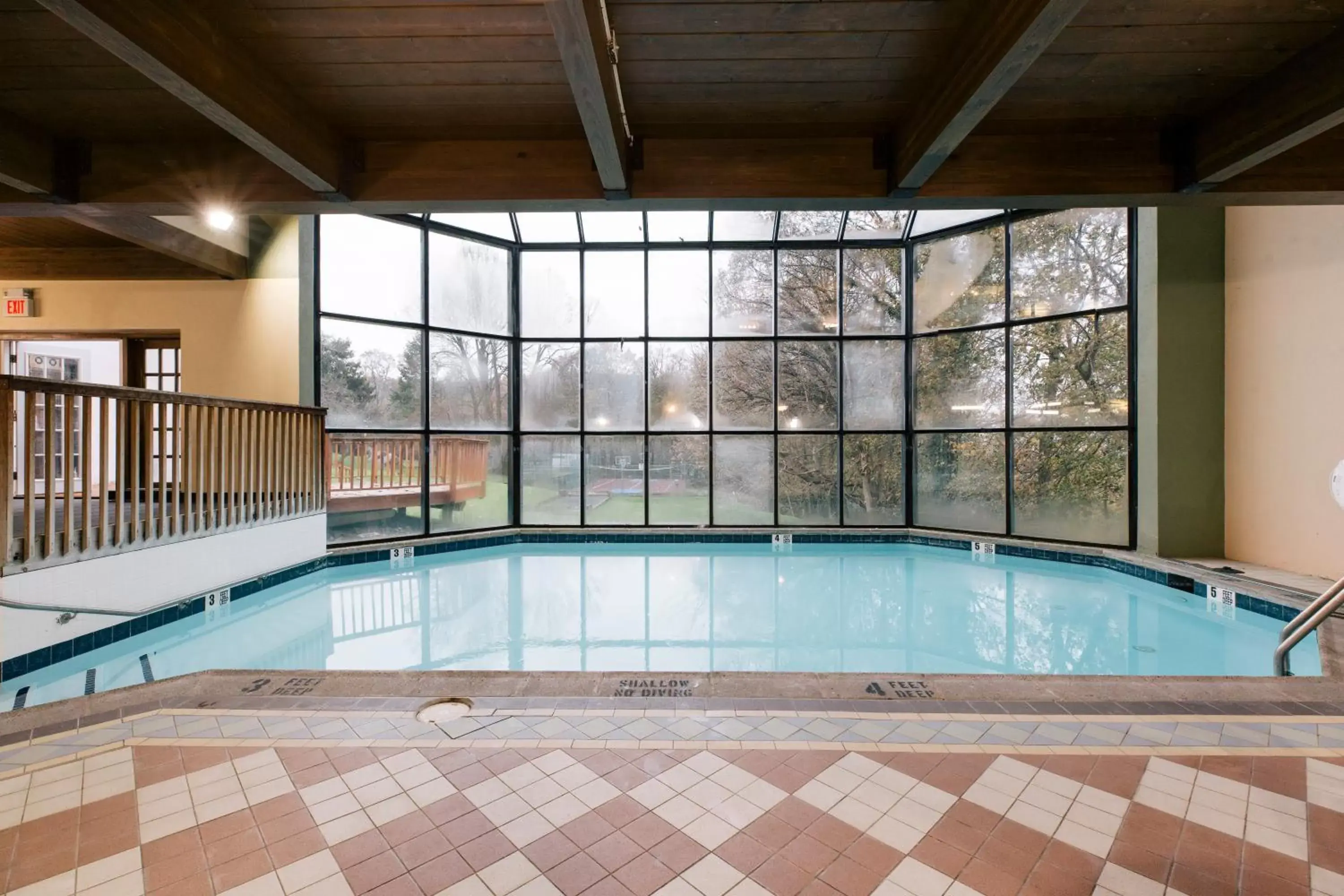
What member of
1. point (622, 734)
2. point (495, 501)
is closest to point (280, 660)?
point (622, 734)

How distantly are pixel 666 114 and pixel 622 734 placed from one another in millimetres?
2518

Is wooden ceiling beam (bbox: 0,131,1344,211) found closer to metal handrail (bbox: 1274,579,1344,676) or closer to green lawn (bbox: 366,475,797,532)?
metal handrail (bbox: 1274,579,1344,676)

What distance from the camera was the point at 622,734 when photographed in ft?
6.14

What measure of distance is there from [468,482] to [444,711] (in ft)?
15.3

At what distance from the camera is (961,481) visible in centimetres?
634

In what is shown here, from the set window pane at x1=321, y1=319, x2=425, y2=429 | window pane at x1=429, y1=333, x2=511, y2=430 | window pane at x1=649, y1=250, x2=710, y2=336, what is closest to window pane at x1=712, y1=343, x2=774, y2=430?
window pane at x1=649, y1=250, x2=710, y2=336

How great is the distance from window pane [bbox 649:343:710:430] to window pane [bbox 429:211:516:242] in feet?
7.07

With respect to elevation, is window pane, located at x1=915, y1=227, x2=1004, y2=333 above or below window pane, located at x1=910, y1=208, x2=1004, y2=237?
below

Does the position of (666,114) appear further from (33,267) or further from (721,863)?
(33,267)

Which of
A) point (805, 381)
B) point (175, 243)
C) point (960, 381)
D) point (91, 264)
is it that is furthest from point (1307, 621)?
point (91, 264)

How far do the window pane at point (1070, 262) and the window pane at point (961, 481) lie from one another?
1.46 meters

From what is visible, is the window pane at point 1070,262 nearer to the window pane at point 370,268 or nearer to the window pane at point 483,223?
the window pane at point 483,223

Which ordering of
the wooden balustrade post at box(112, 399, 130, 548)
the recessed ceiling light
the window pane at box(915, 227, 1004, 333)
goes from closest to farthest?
the recessed ceiling light → the wooden balustrade post at box(112, 399, 130, 548) → the window pane at box(915, 227, 1004, 333)

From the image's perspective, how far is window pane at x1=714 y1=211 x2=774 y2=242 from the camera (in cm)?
661
